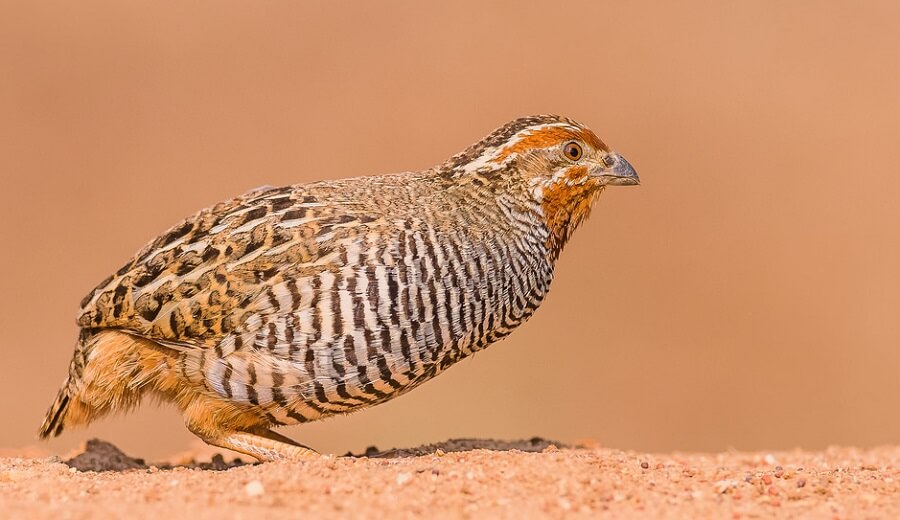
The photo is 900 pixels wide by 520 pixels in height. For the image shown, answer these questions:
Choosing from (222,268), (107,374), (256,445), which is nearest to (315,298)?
(222,268)

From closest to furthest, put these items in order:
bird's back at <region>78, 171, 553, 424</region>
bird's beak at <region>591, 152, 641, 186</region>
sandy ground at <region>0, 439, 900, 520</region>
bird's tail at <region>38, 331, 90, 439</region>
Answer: sandy ground at <region>0, 439, 900, 520</region>
bird's back at <region>78, 171, 553, 424</region>
bird's tail at <region>38, 331, 90, 439</region>
bird's beak at <region>591, 152, 641, 186</region>

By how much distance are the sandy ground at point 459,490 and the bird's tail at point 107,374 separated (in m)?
0.51

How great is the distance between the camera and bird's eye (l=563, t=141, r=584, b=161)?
988cm

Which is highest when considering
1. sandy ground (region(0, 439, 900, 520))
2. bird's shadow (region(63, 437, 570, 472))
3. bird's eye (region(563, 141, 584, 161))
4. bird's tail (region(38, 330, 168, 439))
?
bird's eye (region(563, 141, 584, 161))

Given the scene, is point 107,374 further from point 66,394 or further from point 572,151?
point 572,151

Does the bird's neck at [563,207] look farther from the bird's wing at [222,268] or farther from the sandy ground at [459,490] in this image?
the sandy ground at [459,490]

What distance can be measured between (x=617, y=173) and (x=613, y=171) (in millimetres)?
37

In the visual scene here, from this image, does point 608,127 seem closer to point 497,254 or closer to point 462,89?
point 462,89

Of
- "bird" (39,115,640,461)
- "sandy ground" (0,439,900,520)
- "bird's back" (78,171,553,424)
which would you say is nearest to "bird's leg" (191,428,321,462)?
"bird" (39,115,640,461)

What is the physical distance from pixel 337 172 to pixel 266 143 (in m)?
2.50

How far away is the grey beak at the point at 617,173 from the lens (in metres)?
9.98

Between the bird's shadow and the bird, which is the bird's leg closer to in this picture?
the bird

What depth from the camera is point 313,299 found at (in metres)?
8.61

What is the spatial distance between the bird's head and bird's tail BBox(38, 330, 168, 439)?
8.93 feet
